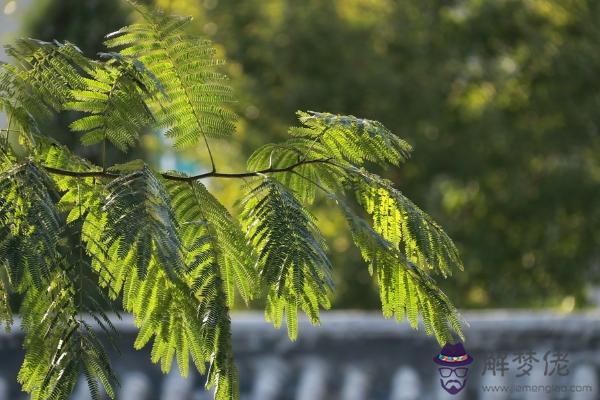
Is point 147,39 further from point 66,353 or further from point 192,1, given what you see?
point 192,1

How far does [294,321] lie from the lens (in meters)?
2.33

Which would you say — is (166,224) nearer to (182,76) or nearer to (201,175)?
(201,175)

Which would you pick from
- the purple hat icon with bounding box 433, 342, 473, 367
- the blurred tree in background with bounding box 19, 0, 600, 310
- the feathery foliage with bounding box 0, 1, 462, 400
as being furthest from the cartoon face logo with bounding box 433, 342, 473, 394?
the blurred tree in background with bounding box 19, 0, 600, 310

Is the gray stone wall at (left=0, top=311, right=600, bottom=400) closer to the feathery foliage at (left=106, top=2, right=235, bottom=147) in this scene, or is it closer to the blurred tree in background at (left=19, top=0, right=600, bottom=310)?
the feathery foliage at (left=106, top=2, right=235, bottom=147)

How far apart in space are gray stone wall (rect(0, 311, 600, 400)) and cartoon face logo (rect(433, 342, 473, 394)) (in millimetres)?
27

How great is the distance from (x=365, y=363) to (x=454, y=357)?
13.1 inches

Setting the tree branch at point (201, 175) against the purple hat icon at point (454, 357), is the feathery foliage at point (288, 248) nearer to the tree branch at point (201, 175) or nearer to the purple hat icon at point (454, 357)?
the tree branch at point (201, 175)

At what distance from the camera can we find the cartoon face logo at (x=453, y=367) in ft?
14.0

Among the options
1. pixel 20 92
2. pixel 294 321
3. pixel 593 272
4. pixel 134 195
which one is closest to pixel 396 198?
pixel 294 321

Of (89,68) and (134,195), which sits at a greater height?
(89,68)

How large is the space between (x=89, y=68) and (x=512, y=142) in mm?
8642

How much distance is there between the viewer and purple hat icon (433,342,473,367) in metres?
4.27

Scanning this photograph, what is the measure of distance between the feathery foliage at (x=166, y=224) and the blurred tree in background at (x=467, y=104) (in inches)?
296

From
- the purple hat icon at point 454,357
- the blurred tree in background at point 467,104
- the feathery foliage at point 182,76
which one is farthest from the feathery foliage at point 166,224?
the blurred tree in background at point 467,104
